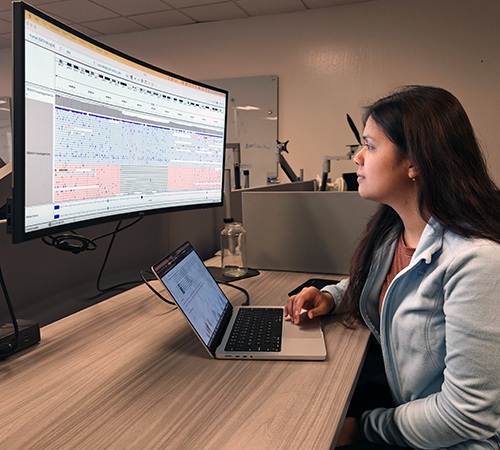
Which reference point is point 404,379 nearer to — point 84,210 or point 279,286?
point 279,286

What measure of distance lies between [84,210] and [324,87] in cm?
352

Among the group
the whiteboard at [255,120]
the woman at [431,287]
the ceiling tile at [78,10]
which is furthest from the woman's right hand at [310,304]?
the ceiling tile at [78,10]

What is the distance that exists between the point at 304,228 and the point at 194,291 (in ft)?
2.02

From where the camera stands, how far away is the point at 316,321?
37.8 inches

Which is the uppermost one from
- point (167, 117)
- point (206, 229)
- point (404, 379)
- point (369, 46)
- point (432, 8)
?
point (432, 8)

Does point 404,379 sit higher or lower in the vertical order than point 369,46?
lower

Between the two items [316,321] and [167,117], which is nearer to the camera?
[316,321]

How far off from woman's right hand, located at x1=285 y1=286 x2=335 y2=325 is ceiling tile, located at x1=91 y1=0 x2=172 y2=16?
3532mm

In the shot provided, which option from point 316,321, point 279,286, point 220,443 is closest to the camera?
point 220,443

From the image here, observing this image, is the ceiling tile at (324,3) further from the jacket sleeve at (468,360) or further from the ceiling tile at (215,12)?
the jacket sleeve at (468,360)

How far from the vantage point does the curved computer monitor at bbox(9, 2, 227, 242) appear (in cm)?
70

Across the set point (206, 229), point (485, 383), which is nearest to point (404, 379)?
point (485, 383)

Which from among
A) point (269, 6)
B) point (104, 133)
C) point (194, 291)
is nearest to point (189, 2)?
point (269, 6)

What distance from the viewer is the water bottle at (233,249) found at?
1370 mm
